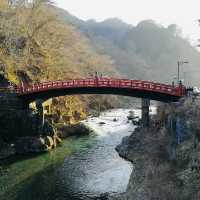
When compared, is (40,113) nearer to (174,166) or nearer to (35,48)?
(35,48)

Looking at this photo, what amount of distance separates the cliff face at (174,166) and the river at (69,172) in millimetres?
6087

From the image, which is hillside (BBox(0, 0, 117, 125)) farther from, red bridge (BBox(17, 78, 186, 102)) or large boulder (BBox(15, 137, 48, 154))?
large boulder (BBox(15, 137, 48, 154))

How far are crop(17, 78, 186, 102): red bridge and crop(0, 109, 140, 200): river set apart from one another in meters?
9.57

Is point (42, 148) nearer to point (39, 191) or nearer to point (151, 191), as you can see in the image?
point (39, 191)

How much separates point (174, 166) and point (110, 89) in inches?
1037

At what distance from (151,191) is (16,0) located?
228 feet

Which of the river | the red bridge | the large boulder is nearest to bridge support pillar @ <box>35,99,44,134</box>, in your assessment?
the red bridge

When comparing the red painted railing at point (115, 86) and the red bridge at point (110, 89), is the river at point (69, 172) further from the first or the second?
Result: the red painted railing at point (115, 86)

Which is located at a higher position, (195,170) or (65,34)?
(65,34)

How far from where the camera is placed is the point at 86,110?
4400 inches

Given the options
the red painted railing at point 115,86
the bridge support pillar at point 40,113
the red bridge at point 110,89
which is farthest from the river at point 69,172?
the red painted railing at point 115,86

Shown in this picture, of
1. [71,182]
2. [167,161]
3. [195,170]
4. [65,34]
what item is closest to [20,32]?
[65,34]

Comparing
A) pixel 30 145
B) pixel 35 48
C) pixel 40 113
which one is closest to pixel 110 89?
pixel 40 113

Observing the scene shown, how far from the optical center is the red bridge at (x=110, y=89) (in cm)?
5803
